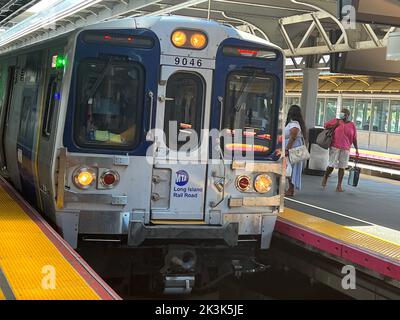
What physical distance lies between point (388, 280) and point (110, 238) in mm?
2910

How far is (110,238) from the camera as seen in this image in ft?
18.6

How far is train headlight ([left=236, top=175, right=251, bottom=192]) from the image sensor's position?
19.5ft

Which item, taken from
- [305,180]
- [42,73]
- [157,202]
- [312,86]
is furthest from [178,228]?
[312,86]

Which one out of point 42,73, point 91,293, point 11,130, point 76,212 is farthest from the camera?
point 11,130

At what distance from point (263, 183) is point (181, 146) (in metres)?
1.00

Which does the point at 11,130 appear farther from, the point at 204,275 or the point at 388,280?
the point at 388,280

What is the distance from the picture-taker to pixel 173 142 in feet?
18.8

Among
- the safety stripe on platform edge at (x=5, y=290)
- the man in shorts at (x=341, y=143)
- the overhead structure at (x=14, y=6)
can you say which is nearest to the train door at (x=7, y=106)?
the safety stripe on platform edge at (x=5, y=290)

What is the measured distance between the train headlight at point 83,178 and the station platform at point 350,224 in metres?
2.88

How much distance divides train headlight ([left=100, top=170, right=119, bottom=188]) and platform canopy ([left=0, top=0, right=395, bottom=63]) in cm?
656

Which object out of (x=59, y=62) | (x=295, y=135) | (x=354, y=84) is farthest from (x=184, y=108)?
(x=354, y=84)

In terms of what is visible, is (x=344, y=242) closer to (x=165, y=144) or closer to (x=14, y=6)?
(x=165, y=144)

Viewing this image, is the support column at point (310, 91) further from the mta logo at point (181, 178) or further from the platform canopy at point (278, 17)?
the mta logo at point (181, 178)

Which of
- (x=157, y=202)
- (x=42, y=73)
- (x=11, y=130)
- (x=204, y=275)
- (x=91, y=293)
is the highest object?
(x=42, y=73)
